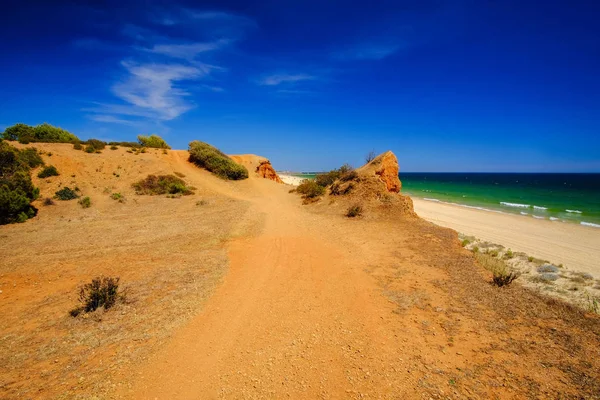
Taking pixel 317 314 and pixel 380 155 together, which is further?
pixel 380 155

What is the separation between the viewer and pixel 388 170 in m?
18.9

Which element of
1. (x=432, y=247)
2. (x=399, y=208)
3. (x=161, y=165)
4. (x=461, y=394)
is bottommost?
(x=461, y=394)

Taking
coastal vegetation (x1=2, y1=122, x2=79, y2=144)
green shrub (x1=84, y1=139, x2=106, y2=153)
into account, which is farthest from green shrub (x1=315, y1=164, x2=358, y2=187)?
coastal vegetation (x1=2, y1=122, x2=79, y2=144)

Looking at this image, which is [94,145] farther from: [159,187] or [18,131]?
[159,187]

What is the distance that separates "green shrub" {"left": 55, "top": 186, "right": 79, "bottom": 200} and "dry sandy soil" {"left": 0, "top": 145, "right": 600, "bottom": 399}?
6430 mm

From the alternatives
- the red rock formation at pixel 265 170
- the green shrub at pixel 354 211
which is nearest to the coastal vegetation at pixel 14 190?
the green shrub at pixel 354 211

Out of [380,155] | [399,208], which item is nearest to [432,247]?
[399,208]

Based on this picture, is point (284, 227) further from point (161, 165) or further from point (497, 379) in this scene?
point (161, 165)

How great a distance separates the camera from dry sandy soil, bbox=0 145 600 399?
4207 mm

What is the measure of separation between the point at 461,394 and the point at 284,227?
10.2 metres

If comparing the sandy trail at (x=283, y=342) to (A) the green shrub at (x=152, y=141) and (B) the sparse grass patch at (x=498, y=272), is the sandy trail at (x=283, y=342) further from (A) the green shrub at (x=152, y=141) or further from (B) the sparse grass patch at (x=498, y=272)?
(A) the green shrub at (x=152, y=141)

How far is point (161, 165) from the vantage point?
26.0 meters

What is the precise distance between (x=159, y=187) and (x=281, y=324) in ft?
65.1

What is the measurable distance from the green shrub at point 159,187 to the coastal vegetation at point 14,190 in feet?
20.0
